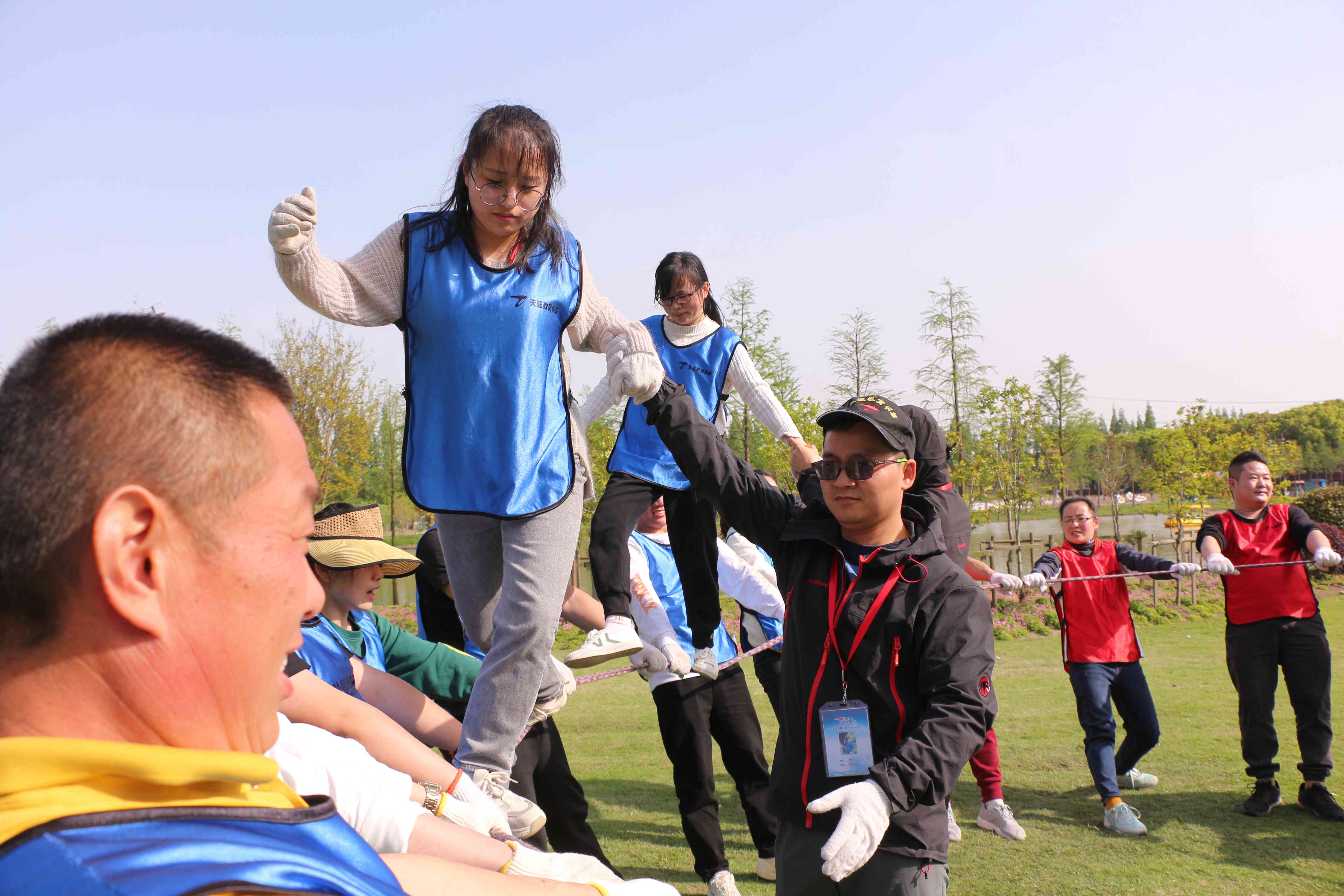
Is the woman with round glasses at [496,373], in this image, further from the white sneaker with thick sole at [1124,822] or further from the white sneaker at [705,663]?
the white sneaker with thick sole at [1124,822]

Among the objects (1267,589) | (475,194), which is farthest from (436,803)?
(1267,589)

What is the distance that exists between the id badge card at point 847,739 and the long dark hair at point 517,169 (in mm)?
1616

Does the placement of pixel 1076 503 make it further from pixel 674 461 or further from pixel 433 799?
pixel 433 799

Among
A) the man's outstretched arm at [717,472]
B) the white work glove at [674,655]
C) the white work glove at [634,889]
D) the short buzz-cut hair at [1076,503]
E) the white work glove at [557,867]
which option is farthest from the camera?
the short buzz-cut hair at [1076,503]

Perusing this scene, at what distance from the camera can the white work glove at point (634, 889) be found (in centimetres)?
140

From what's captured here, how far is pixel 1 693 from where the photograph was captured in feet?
2.71

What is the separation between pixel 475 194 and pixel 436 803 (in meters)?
1.62

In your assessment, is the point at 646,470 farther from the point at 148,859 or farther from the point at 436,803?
the point at 148,859

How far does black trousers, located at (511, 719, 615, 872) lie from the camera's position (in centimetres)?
402

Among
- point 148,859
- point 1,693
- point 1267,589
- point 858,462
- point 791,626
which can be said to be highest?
point 858,462

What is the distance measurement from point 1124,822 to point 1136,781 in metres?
0.96

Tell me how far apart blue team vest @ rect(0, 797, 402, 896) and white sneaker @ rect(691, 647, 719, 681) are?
13.0 ft

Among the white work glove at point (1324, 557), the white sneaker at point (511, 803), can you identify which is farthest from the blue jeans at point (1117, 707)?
the white sneaker at point (511, 803)

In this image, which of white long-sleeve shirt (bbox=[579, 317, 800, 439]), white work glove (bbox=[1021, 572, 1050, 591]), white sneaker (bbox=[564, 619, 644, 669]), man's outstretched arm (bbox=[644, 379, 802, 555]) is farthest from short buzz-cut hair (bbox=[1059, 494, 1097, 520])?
man's outstretched arm (bbox=[644, 379, 802, 555])
